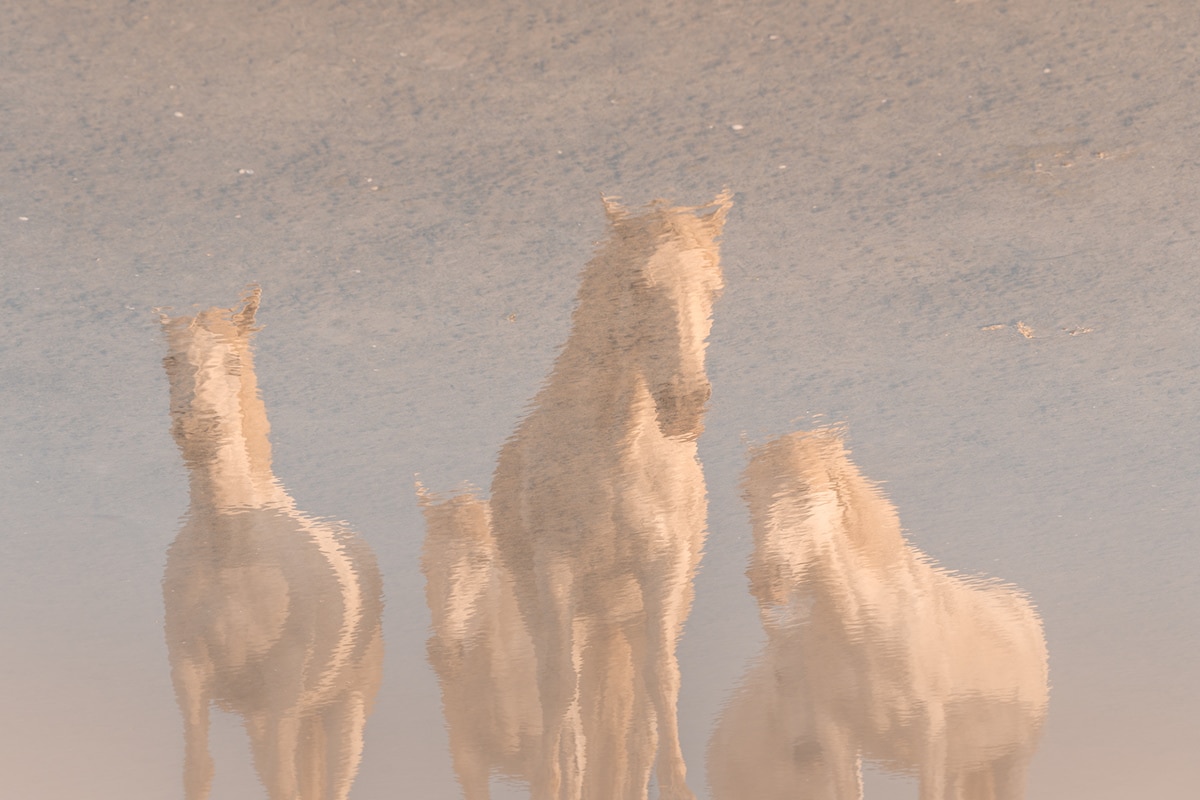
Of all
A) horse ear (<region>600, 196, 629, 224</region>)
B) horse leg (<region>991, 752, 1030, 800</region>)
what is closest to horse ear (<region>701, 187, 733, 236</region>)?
horse ear (<region>600, 196, 629, 224</region>)

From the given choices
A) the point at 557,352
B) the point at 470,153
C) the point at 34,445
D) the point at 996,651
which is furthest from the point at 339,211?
the point at 996,651

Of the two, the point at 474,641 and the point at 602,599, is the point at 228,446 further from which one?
the point at 602,599

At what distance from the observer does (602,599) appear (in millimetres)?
1666

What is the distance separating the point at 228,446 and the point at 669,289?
826 millimetres

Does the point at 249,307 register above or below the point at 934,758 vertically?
above

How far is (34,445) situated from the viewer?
1.73 metres

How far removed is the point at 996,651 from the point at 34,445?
71.6 inches

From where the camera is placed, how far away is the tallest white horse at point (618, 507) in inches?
62.9

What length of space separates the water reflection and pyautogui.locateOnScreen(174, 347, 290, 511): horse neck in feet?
1.01

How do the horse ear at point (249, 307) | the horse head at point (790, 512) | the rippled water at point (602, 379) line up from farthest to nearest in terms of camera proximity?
the horse head at point (790, 512)
the horse ear at point (249, 307)
the rippled water at point (602, 379)

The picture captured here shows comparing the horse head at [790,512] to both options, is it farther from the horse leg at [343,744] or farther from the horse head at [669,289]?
the horse leg at [343,744]

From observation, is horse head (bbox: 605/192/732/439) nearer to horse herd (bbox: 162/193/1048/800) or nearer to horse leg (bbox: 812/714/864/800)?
horse herd (bbox: 162/193/1048/800)

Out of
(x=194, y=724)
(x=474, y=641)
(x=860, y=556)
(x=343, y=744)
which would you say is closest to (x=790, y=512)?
(x=860, y=556)

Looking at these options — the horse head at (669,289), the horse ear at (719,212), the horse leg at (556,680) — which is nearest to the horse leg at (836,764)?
the horse leg at (556,680)
